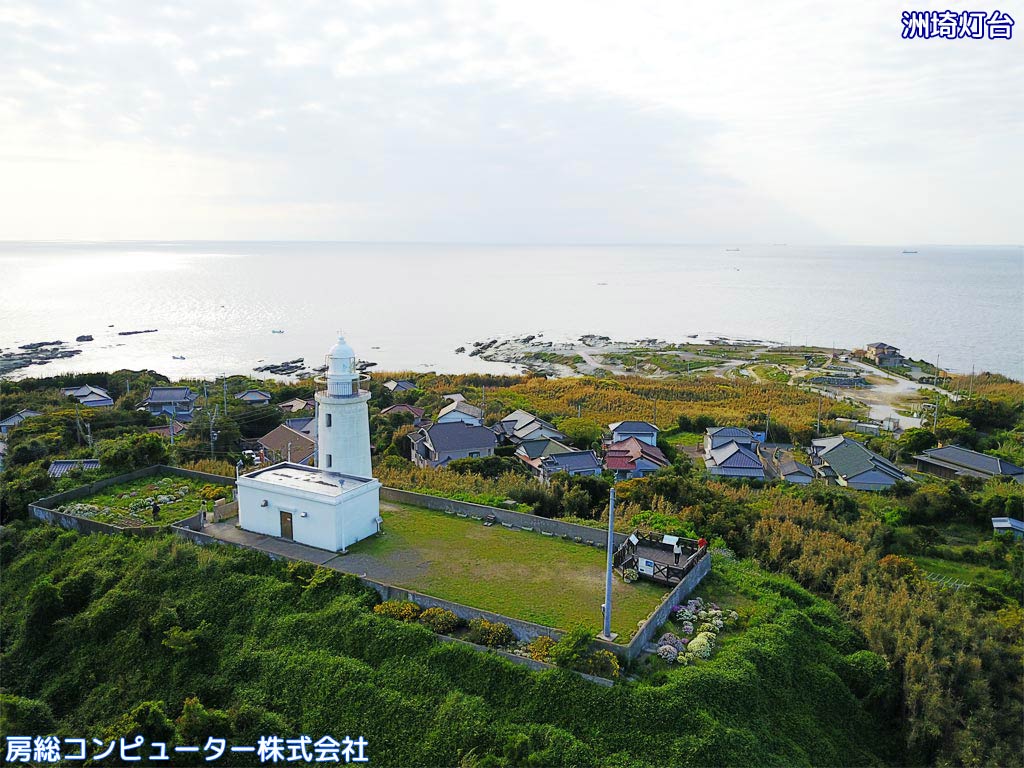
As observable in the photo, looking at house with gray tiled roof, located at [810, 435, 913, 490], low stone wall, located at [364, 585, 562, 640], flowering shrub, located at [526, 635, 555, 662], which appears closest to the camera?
flowering shrub, located at [526, 635, 555, 662]

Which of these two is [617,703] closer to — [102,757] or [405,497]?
[102,757]

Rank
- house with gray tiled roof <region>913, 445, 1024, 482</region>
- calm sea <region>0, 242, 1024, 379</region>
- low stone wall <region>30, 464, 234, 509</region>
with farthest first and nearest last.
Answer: calm sea <region>0, 242, 1024, 379</region> < house with gray tiled roof <region>913, 445, 1024, 482</region> < low stone wall <region>30, 464, 234, 509</region>

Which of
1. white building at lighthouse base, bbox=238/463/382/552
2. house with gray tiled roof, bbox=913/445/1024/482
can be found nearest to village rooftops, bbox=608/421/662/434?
house with gray tiled roof, bbox=913/445/1024/482

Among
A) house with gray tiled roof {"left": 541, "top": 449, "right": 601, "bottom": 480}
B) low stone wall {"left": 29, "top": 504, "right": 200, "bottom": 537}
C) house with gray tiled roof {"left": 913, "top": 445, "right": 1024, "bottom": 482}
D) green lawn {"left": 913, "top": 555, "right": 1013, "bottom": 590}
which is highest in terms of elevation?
low stone wall {"left": 29, "top": 504, "right": 200, "bottom": 537}

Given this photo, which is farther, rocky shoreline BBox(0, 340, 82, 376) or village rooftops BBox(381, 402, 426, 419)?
rocky shoreline BBox(0, 340, 82, 376)

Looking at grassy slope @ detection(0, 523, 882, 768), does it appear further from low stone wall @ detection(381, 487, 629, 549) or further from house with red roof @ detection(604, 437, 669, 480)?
house with red roof @ detection(604, 437, 669, 480)

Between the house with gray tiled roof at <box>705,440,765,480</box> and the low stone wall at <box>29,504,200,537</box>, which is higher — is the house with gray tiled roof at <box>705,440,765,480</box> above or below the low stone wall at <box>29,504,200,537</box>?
below

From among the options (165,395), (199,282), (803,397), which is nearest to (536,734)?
(165,395)

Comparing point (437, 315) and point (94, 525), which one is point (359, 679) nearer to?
point (94, 525)

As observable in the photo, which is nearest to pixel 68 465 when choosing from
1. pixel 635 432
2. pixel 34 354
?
pixel 635 432
